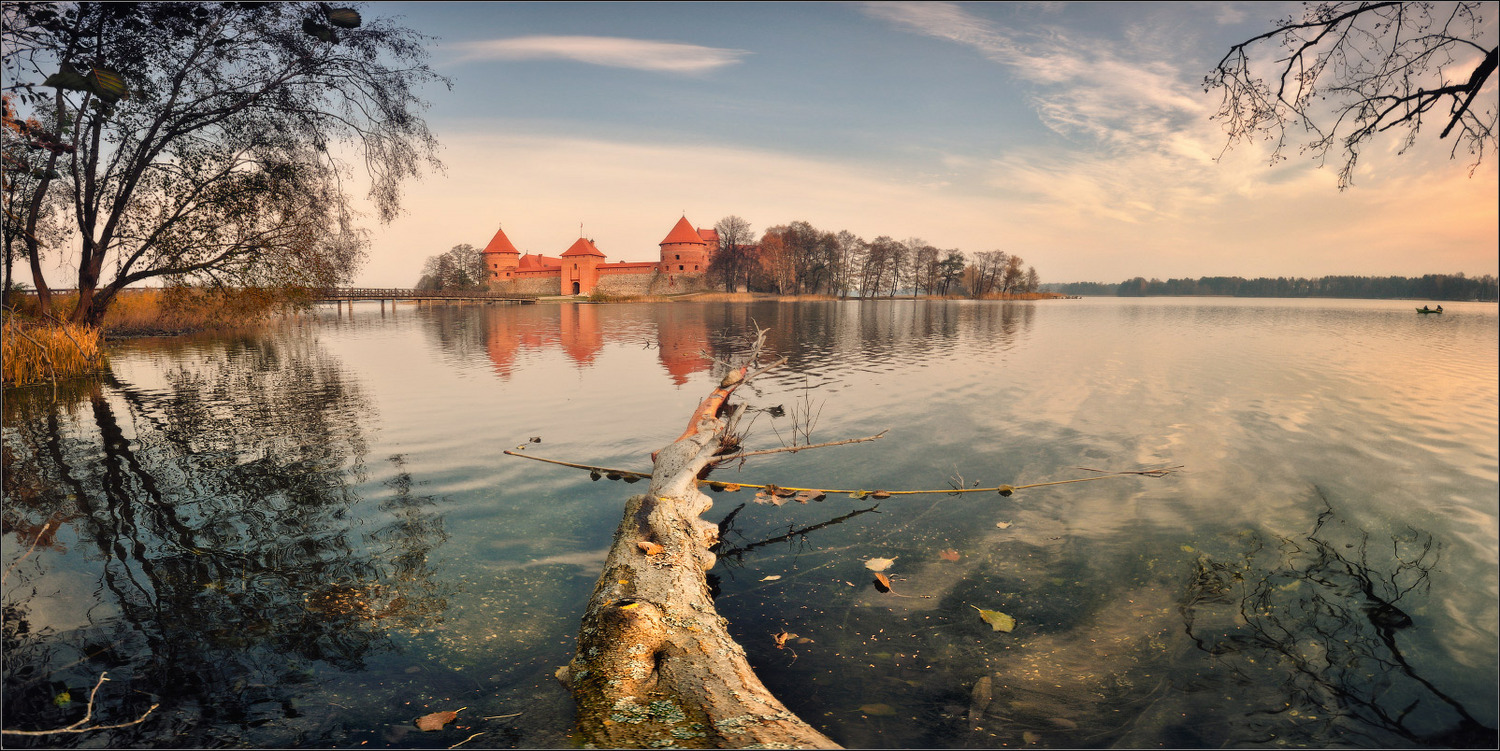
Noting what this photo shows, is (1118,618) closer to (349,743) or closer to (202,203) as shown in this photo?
(349,743)

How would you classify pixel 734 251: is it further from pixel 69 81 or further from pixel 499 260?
pixel 69 81

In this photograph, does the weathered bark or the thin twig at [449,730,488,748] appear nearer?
the weathered bark

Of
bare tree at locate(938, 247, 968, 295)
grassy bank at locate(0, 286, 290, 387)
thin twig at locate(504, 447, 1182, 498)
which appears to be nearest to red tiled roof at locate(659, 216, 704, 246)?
bare tree at locate(938, 247, 968, 295)

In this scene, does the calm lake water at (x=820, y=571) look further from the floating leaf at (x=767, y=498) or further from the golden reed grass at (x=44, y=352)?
the golden reed grass at (x=44, y=352)

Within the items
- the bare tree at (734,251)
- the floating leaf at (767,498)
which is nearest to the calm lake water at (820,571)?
the floating leaf at (767,498)

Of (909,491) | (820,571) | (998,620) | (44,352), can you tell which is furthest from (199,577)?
(44,352)

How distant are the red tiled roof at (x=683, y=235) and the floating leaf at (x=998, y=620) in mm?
99394

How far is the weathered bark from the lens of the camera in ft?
8.84

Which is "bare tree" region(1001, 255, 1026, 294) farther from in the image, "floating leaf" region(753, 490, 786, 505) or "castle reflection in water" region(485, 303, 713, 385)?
"floating leaf" region(753, 490, 786, 505)

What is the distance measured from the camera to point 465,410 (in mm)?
11789

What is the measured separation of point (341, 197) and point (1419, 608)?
735 inches

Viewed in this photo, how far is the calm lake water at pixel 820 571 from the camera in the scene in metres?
3.38

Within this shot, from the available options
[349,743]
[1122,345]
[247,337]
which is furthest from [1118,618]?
[247,337]

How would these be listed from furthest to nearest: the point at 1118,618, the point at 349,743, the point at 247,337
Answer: the point at 247,337, the point at 1118,618, the point at 349,743
